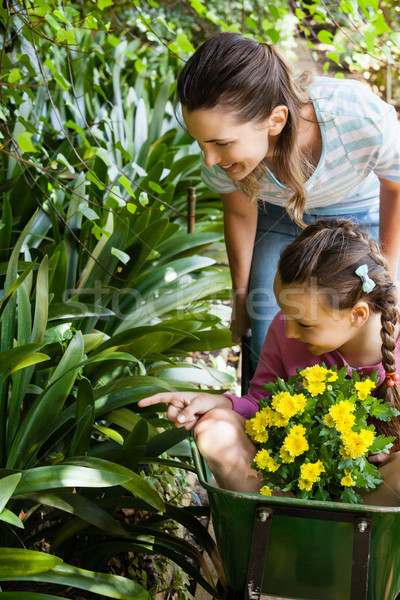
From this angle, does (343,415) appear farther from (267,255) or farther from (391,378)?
(267,255)

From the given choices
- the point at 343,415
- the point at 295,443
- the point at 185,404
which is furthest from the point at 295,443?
the point at 185,404

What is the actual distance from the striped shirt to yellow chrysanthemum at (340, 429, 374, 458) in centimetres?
72

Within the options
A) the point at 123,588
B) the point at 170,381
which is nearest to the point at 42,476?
the point at 123,588

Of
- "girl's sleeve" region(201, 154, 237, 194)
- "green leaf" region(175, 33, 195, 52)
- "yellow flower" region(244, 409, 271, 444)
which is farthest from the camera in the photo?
"green leaf" region(175, 33, 195, 52)

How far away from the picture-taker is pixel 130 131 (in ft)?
11.7

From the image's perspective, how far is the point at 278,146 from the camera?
1.72 meters

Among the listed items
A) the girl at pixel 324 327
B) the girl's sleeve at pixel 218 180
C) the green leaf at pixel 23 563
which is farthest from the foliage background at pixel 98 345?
the girl's sleeve at pixel 218 180

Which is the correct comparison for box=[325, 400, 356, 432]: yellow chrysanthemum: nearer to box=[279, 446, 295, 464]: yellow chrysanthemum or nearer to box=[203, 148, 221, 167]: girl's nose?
box=[279, 446, 295, 464]: yellow chrysanthemum

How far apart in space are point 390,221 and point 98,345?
3.22 ft

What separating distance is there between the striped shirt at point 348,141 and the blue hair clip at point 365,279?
0.35 metres

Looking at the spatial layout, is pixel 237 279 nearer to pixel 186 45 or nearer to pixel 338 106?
pixel 338 106

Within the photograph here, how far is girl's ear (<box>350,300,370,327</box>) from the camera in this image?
1.50 metres

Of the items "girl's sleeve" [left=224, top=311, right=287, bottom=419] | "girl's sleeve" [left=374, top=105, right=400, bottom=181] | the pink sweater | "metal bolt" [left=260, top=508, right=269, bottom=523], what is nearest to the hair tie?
the pink sweater

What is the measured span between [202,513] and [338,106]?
3.58ft
